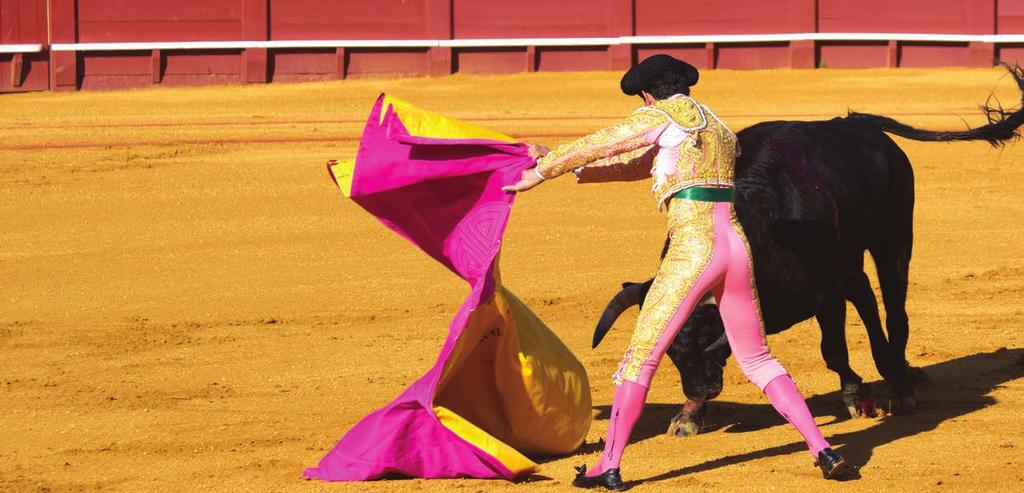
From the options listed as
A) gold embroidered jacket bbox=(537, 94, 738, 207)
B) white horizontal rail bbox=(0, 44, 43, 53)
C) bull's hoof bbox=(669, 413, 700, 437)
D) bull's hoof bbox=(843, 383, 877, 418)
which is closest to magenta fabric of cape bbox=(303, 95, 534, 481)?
gold embroidered jacket bbox=(537, 94, 738, 207)

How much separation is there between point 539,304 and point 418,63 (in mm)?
11292

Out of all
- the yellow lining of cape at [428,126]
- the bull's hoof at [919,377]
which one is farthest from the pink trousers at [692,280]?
the bull's hoof at [919,377]

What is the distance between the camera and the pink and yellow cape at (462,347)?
5.17 meters

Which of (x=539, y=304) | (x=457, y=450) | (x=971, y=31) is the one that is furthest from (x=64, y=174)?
(x=971, y=31)

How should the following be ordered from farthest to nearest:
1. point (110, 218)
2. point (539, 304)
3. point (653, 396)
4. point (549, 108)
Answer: point (549, 108) < point (110, 218) < point (539, 304) < point (653, 396)

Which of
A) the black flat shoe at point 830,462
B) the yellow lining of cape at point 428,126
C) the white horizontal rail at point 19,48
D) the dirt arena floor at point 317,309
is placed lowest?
the dirt arena floor at point 317,309

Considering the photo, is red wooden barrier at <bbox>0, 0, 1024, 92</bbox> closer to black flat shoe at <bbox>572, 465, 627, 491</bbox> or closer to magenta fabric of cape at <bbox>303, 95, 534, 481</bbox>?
magenta fabric of cape at <bbox>303, 95, 534, 481</bbox>

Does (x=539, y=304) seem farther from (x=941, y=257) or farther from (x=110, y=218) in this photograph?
(x=110, y=218)

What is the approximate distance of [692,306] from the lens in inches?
194

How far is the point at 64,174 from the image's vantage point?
1245 centimetres

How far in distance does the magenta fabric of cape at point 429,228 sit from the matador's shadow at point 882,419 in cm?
67

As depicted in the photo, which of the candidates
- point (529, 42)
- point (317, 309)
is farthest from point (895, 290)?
point (529, 42)

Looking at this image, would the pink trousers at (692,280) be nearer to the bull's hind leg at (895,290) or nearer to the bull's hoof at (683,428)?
the bull's hoof at (683,428)

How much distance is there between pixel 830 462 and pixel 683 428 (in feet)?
3.23
